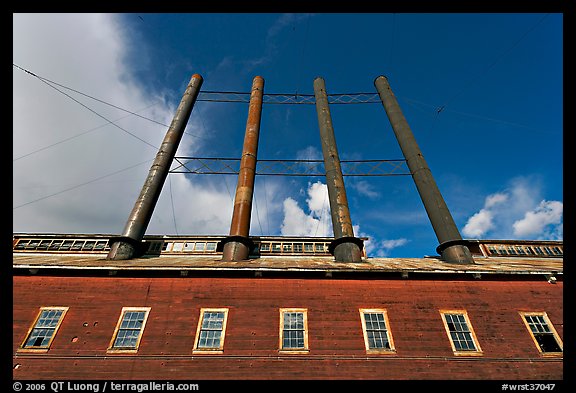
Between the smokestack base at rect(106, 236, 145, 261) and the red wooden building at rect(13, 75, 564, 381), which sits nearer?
the red wooden building at rect(13, 75, 564, 381)

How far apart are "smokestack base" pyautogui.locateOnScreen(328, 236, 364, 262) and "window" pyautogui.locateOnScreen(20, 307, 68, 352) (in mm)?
13259

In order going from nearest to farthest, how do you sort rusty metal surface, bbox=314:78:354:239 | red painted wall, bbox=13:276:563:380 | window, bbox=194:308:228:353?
red painted wall, bbox=13:276:563:380
window, bbox=194:308:228:353
rusty metal surface, bbox=314:78:354:239

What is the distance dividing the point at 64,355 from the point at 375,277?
12.7 meters

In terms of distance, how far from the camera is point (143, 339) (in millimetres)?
10719

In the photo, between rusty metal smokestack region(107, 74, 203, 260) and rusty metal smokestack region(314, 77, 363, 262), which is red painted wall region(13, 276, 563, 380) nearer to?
rusty metal smokestack region(314, 77, 363, 262)

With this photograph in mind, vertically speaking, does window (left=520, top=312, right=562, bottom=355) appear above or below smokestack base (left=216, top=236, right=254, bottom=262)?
below

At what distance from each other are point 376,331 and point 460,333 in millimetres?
3436

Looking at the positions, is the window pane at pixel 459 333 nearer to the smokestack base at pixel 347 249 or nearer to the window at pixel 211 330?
the smokestack base at pixel 347 249

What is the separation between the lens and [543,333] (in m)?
11.6

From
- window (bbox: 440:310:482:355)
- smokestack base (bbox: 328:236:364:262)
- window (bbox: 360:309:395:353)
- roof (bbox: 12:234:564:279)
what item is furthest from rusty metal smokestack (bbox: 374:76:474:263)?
window (bbox: 360:309:395:353)

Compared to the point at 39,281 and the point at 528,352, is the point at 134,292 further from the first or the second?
the point at 528,352

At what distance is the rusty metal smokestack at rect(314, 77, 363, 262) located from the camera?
1652 centimetres

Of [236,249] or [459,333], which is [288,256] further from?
[459,333]
